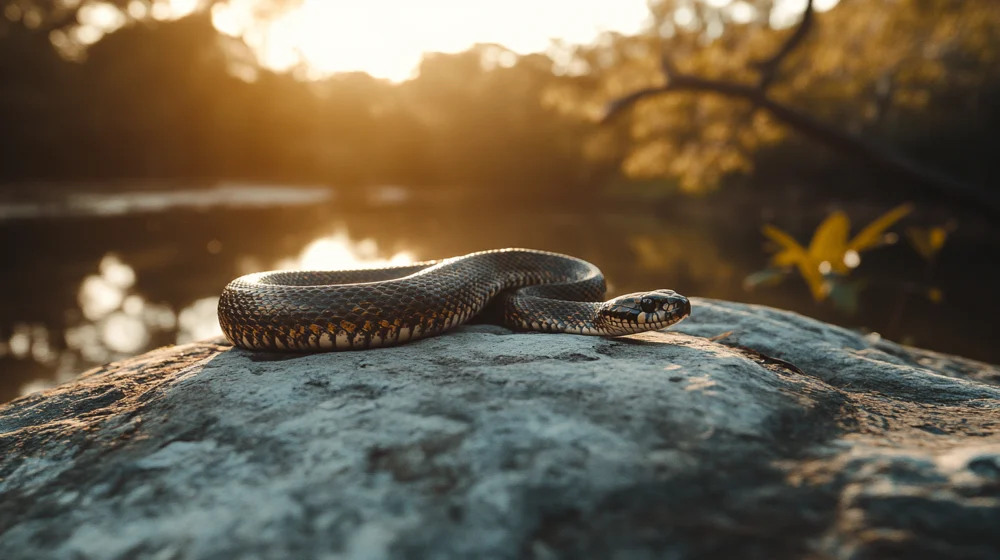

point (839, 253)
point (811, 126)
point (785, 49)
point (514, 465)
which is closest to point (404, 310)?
point (514, 465)

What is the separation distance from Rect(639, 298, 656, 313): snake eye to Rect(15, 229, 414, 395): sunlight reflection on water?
490cm

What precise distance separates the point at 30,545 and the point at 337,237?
26.2m

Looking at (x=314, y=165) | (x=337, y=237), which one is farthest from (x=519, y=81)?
(x=337, y=237)

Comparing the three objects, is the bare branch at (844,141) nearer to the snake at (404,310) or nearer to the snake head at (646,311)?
the snake at (404,310)

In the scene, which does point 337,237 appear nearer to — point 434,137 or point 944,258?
point 944,258

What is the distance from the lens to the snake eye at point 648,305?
4.21 meters

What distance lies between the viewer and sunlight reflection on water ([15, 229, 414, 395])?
1086cm

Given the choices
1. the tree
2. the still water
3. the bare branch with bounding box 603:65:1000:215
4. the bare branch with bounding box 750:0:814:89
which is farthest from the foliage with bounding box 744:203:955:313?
the bare branch with bounding box 750:0:814:89

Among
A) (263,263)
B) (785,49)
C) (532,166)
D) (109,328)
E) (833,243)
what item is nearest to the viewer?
(833,243)

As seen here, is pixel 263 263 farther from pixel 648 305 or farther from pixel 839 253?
pixel 648 305

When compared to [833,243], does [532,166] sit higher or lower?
higher

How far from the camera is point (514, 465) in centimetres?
213

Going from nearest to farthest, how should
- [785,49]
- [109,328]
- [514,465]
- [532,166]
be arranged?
[514,465]
[109,328]
[785,49]
[532,166]

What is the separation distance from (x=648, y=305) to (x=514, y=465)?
2404 millimetres
